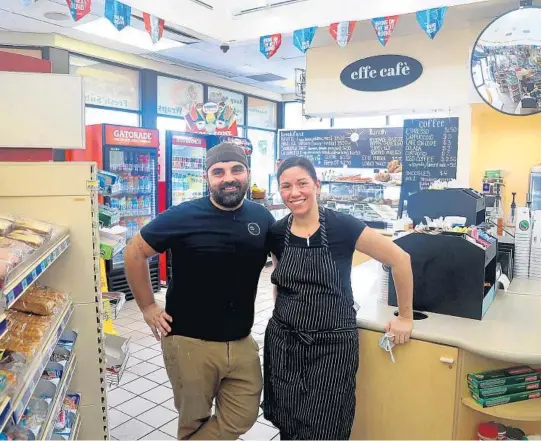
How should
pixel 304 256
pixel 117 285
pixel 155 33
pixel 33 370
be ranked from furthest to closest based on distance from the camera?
1. pixel 117 285
2. pixel 155 33
3. pixel 304 256
4. pixel 33 370

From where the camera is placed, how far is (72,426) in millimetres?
2336

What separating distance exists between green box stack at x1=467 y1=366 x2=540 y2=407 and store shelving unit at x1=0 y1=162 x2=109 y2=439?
190 cm

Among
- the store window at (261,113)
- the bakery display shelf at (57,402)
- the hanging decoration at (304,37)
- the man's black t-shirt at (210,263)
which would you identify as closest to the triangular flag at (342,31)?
the hanging decoration at (304,37)

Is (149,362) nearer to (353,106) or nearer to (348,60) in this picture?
(353,106)

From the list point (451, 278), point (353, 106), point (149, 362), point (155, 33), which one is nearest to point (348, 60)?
point (353, 106)

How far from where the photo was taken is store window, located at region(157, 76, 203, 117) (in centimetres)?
871

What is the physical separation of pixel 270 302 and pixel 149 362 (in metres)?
2.38

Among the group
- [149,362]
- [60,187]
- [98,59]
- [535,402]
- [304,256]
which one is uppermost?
[98,59]

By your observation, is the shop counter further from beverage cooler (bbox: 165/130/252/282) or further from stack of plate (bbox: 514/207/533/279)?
beverage cooler (bbox: 165/130/252/282)

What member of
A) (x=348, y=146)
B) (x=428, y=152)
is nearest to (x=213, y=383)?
(x=428, y=152)

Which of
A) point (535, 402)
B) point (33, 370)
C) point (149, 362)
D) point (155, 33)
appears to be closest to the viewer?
point (33, 370)

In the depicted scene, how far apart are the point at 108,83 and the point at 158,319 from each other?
6351 millimetres

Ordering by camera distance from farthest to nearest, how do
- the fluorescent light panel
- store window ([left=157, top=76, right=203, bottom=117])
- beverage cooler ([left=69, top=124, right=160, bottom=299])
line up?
store window ([left=157, top=76, right=203, bottom=117]) → the fluorescent light panel → beverage cooler ([left=69, top=124, right=160, bottom=299])

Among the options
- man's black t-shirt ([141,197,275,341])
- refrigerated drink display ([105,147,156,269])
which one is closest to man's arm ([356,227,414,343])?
man's black t-shirt ([141,197,275,341])
